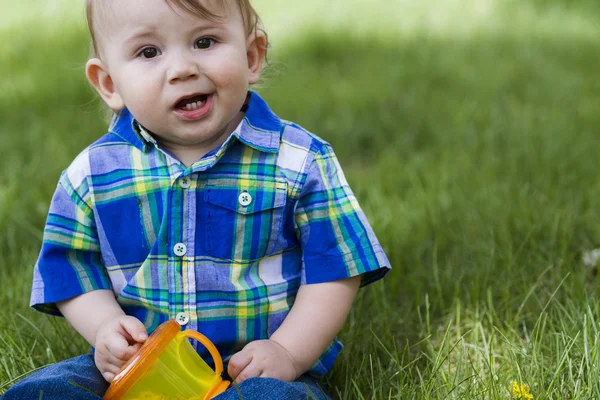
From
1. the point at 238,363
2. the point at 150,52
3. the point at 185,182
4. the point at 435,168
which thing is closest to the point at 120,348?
the point at 238,363

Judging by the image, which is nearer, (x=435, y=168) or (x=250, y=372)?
(x=250, y=372)

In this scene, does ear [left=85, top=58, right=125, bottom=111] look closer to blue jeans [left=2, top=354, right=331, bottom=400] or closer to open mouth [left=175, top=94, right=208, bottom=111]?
open mouth [left=175, top=94, right=208, bottom=111]

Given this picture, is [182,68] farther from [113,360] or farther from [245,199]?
[113,360]

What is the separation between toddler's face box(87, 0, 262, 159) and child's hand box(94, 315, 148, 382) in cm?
40

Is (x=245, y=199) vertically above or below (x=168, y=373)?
above

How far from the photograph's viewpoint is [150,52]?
5.59ft

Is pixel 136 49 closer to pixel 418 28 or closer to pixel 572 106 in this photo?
pixel 572 106

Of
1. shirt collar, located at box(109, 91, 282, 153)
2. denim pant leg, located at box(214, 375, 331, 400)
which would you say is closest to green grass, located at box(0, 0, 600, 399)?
denim pant leg, located at box(214, 375, 331, 400)

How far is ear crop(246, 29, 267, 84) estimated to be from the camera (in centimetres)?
185

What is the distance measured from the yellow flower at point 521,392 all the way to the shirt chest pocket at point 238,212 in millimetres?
Result: 592

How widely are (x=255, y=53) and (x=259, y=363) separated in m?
0.69

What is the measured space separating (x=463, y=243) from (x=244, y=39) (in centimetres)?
110

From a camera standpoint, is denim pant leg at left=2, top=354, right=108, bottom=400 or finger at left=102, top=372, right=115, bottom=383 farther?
finger at left=102, top=372, right=115, bottom=383

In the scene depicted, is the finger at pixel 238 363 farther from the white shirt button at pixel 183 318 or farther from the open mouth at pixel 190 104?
the open mouth at pixel 190 104
